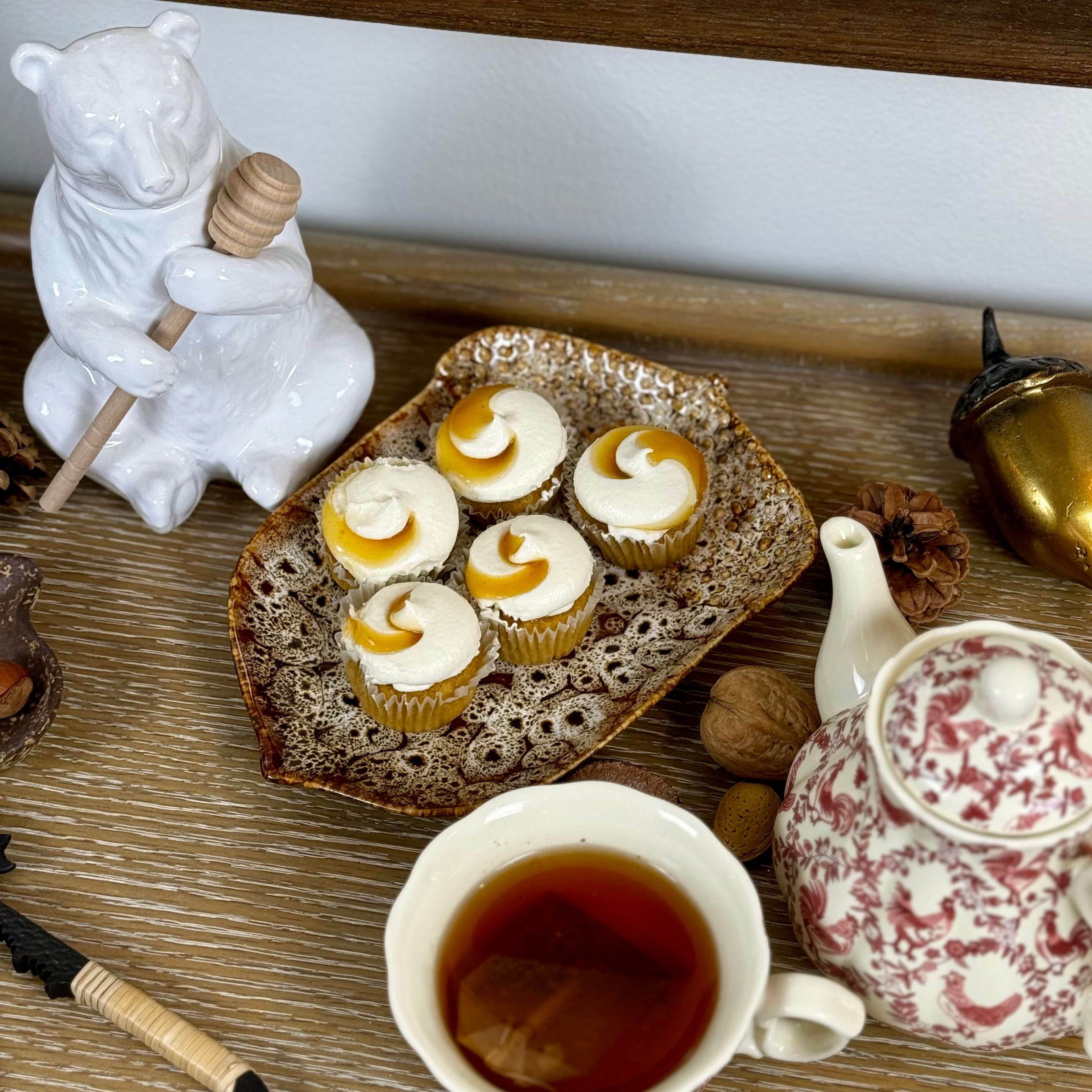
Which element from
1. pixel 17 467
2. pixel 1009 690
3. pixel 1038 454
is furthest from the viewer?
pixel 17 467

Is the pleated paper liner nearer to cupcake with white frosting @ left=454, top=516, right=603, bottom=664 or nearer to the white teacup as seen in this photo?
cupcake with white frosting @ left=454, top=516, right=603, bottom=664

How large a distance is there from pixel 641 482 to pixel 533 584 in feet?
0.42

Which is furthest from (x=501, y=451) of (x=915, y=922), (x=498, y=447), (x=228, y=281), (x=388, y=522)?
(x=915, y=922)

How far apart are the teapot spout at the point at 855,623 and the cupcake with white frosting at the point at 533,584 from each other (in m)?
0.19

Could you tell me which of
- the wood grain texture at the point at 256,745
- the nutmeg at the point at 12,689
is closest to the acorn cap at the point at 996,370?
the wood grain texture at the point at 256,745

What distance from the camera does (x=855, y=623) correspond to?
0.79 m

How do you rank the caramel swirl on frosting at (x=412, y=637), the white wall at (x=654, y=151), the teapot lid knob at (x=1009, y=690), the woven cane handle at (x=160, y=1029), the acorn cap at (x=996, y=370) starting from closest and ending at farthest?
the teapot lid knob at (x=1009, y=690), the woven cane handle at (x=160, y=1029), the caramel swirl on frosting at (x=412, y=637), the acorn cap at (x=996, y=370), the white wall at (x=654, y=151)

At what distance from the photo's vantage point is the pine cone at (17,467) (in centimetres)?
98

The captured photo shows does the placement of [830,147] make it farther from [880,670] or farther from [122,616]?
[122,616]

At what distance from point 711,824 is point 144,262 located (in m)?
0.57

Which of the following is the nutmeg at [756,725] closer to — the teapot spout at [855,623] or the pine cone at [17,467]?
the teapot spout at [855,623]

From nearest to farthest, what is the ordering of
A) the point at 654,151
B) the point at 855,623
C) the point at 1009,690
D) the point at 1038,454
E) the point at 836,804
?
the point at 1009,690, the point at 836,804, the point at 855,623, the point at 1038,454, the point at 654,151

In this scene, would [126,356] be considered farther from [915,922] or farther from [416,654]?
[915,922]

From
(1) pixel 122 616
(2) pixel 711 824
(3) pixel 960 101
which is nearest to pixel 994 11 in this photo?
(3) pixel 960 101
